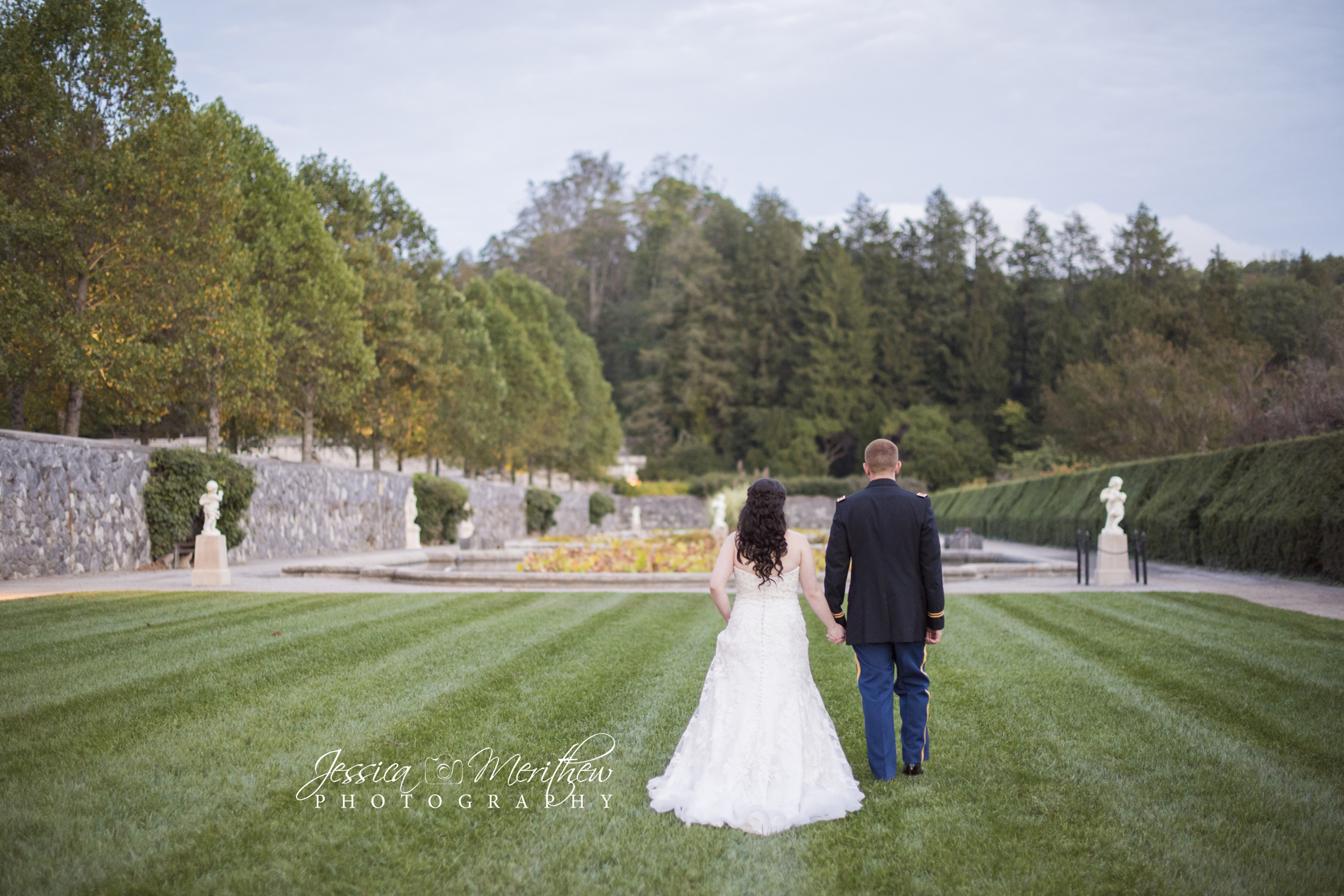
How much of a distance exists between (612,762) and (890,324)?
61.6m

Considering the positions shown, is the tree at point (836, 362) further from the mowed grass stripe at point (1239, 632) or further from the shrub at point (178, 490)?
the mowed grass stripe at point (1239, 632)

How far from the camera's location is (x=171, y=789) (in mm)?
4012

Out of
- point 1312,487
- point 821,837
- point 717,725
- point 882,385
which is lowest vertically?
point 821,837

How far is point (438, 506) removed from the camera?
26328mm

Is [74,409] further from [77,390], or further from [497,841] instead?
[497,841]

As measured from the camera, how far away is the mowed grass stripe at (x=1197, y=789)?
328 centimetres

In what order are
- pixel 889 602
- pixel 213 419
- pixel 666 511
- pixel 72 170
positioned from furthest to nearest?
pixel 666 511 → pixel 213 419 → pixel 72 170 → pixel 889 602

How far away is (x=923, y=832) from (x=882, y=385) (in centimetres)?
6157

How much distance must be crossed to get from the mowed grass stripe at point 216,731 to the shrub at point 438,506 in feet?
58.5

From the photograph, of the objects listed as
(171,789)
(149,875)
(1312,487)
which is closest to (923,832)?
(149,875)

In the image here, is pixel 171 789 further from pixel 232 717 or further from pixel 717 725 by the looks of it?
pixel 717 725

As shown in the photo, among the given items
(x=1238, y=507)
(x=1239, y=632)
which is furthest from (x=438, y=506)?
(x=1239, y=632)

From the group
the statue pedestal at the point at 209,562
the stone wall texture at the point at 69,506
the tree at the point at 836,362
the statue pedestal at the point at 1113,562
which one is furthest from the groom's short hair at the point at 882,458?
the tree at the point at 836,362

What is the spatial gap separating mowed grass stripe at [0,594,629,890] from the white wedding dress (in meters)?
1.87
